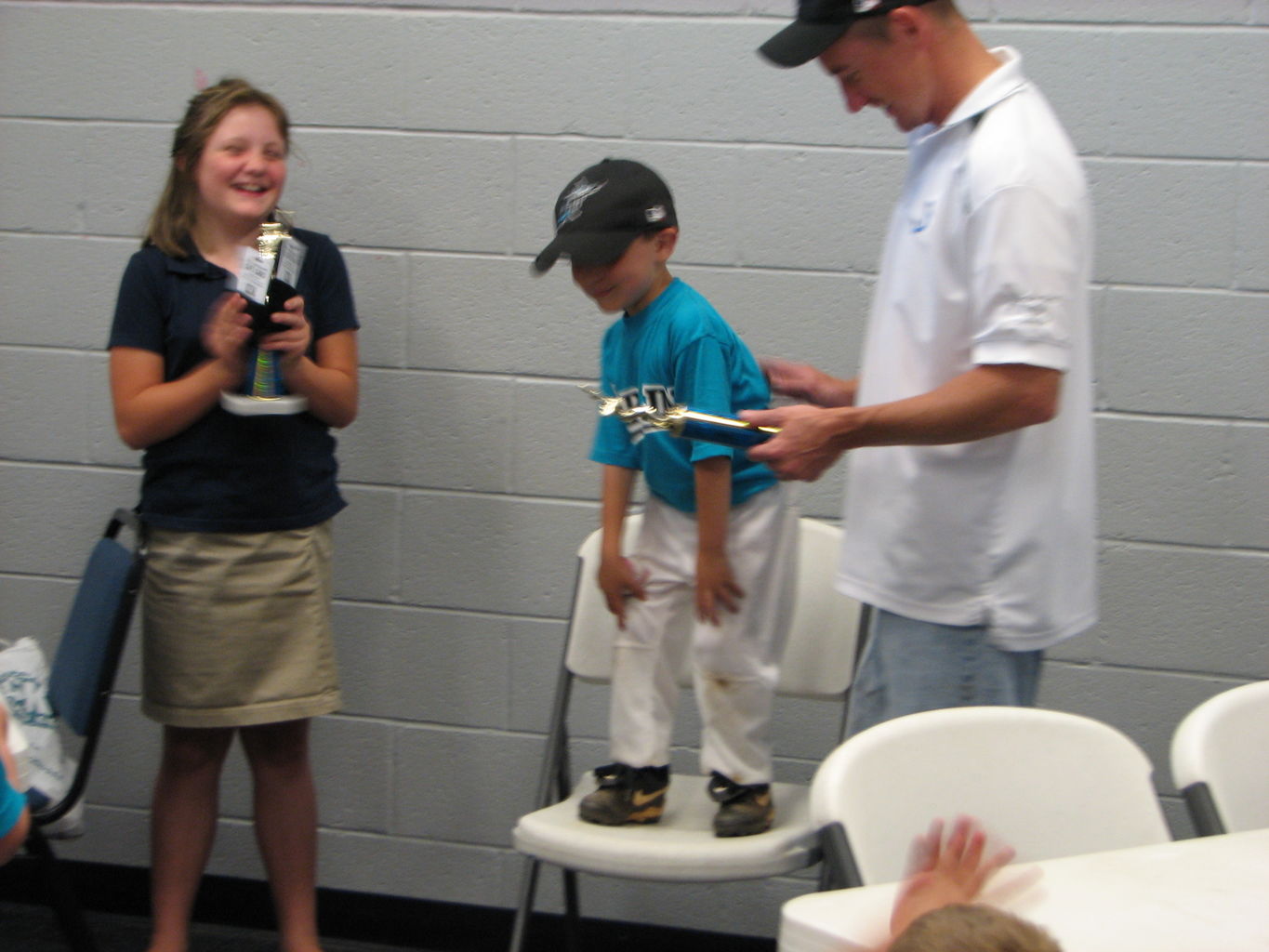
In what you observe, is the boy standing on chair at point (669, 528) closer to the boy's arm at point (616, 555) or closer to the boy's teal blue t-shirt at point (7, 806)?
the boy's arm at point (616, 555)

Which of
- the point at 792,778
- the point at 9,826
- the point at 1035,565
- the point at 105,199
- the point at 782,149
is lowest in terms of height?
the point at 792,778

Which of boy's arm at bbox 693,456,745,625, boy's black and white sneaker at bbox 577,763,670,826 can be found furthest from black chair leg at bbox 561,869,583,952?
boy's arm at bbox 693,456,745,625

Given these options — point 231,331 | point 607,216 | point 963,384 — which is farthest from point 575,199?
point 963,384

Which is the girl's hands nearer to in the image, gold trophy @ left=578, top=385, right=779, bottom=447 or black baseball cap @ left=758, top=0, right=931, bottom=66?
gold trophy @ left=578, top=385, right=779, bottom=447

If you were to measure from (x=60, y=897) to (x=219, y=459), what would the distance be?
737 millimetres

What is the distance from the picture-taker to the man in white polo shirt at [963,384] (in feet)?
4.57

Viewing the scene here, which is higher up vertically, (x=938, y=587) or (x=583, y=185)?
(x=583, y=185)

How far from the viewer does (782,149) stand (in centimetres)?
233

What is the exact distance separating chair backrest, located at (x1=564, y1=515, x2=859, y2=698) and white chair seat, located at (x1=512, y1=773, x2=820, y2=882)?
24cm

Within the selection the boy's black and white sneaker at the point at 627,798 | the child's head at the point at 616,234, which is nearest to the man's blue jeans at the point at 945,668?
the boy's black and white sneaker at the point at 627,798

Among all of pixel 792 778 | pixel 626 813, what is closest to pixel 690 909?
pixel 792 778

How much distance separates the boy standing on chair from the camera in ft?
5.95

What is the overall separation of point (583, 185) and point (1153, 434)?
1.10 metres

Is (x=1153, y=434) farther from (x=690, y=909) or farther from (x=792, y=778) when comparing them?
(x=690, y=909)
